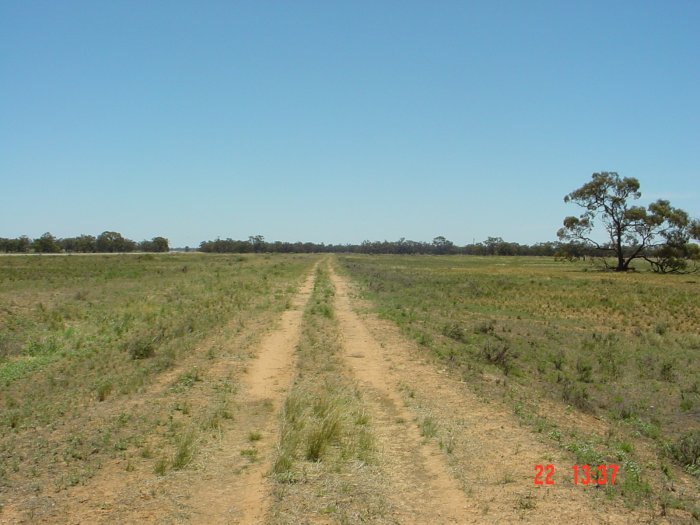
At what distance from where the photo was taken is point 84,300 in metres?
30.4

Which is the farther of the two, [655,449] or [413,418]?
[413,418]

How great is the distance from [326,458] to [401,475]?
1134mm

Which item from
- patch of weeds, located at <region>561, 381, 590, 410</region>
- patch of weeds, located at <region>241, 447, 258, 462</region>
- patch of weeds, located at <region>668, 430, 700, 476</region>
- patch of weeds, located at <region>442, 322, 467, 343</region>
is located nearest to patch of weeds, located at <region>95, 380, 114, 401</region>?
patch of weeds, located at <region>241, 447, 258, 462</region>

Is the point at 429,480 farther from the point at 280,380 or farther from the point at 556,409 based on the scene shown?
the point at 280,380

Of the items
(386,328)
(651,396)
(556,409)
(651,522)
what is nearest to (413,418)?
(556,409)

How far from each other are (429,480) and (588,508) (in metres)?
1.78

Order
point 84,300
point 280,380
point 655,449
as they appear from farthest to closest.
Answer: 1. point 84,300
2. point 280,380
3. point 655,449

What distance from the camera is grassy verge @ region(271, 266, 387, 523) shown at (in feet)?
19.1

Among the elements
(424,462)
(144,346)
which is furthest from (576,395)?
(144,346)
